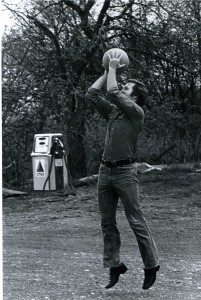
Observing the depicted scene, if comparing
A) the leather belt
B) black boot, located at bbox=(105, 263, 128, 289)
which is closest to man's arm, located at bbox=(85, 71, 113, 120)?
the leather belt

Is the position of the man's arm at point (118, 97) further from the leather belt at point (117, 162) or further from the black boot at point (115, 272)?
the black boot at point (115, 272)

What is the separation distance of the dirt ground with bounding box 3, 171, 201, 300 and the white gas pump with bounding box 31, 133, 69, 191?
89 cm

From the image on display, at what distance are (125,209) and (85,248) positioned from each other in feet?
8.15

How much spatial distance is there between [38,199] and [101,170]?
842 cm

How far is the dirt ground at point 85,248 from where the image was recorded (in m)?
6.02

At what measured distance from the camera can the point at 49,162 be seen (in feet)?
51.5

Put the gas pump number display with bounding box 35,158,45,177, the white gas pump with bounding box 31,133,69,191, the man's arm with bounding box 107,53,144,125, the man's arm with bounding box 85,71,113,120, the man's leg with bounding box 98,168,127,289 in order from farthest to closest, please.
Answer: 1. the gas pump number display with bounding box 35,158,45,177
2. the white gas pump with bounding box 31,133,69,191
3. the man's arm with bounding box 85,71,113,120
4. the man's leg with bounding box 98,168,127,289
5. the man's arm with bounding box 107,53,144,125

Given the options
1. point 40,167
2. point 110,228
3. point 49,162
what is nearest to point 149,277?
point 110,228

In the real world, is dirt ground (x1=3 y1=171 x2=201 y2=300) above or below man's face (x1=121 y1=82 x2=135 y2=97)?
below

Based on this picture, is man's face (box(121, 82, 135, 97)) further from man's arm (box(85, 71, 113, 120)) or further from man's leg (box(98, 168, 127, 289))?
man's leg (box(98, 168, 127, 289))

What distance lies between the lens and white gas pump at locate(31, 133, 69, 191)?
15.6 m

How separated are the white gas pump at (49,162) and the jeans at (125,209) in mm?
9570

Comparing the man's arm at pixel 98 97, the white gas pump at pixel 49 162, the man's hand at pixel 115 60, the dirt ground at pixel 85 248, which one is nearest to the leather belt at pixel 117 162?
the man's arm at pixel 98 97

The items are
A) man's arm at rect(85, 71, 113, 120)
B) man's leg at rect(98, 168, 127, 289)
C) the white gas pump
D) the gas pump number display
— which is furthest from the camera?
the gas pump number display
